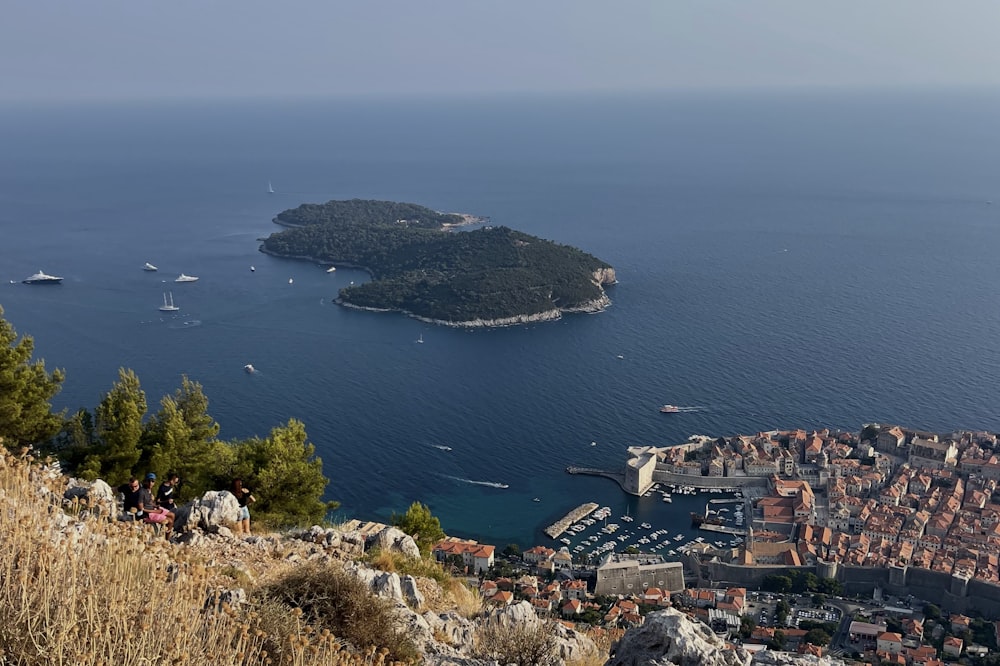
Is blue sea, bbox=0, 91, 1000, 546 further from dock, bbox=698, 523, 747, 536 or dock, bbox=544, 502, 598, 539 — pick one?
dock, bbox=698, 523, 747, 536

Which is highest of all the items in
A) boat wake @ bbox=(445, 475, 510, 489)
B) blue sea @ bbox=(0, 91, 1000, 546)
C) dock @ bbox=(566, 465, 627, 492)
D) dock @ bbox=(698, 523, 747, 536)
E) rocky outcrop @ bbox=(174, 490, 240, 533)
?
rocky outcrop @ bbox=(174, 490, 240, 533)

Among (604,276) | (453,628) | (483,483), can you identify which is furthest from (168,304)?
(453,628)

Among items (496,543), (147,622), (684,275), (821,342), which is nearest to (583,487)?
(496,543)

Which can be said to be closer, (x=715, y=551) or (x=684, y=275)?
(x=715, y=551)

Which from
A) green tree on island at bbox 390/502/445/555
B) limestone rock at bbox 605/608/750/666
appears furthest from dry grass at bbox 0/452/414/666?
green tree on island at bbox 390/502/445/555

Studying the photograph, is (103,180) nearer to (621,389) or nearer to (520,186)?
(520,186)
